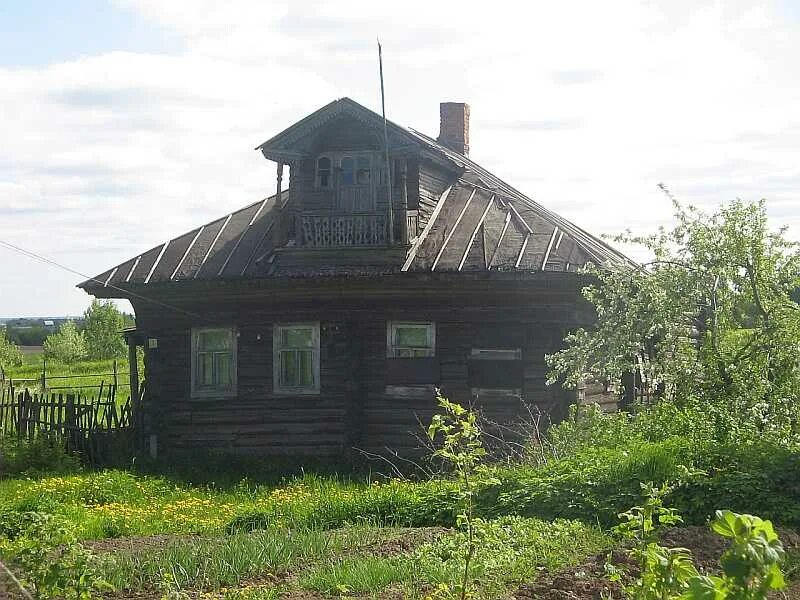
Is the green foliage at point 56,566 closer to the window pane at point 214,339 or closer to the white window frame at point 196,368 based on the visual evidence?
the white window frame at point 196,368

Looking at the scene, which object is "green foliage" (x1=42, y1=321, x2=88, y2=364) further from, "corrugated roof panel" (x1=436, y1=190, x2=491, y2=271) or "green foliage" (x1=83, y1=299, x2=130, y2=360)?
"corrugated roof panel" (x1=436, y1=190, x2=491, y2=271)

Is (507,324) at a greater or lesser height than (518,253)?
lesser

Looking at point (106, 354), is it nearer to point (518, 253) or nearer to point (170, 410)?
point (170, 410)

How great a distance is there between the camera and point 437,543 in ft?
26.9

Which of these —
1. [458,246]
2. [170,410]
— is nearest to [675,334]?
[458,246]

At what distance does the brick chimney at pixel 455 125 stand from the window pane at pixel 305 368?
8520 millimetres

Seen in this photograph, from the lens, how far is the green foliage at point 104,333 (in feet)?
172

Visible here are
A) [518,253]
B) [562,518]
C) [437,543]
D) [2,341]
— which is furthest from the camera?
[2,341]

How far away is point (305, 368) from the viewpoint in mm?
17234

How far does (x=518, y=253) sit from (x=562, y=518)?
735cm

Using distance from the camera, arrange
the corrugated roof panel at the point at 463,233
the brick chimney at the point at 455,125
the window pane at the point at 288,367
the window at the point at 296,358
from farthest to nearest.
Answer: the brick chimney at the point at 455,125 < the window pane at the point at 288,367 < the window at the point at 296,358 < the corrugated roof panel at the point at 463,233

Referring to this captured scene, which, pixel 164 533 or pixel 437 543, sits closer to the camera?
pixel 437 543

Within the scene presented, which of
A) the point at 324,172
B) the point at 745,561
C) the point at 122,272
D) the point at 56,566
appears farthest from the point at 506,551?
the point at 122,272

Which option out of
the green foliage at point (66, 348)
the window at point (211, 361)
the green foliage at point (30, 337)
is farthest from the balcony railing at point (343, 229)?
the green foliage at point (30, 337)
